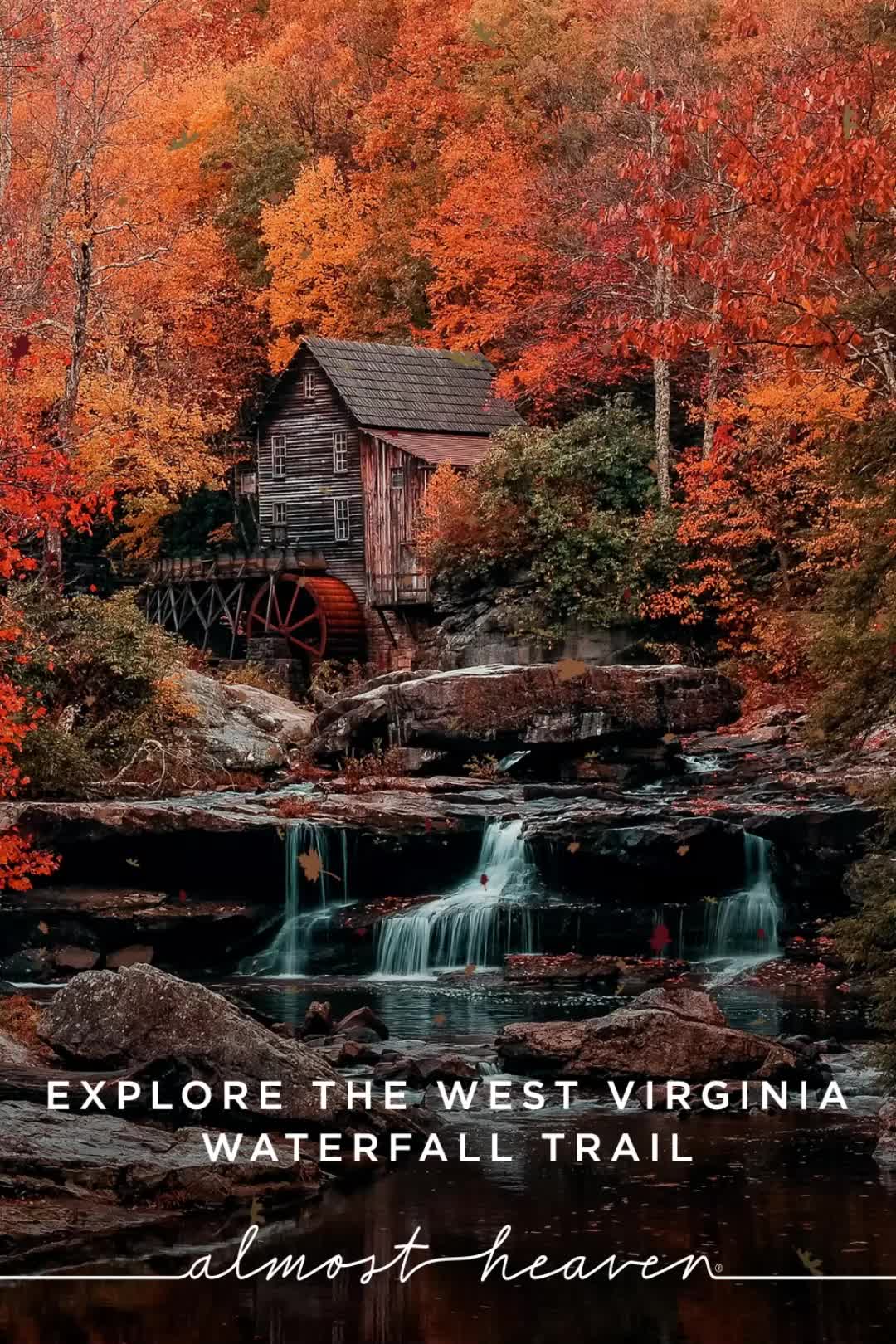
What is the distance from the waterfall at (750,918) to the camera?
20.1 metres

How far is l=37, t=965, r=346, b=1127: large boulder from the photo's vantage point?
1131 centimetres

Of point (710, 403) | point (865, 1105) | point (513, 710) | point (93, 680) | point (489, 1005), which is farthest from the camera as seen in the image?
point (710, 403)

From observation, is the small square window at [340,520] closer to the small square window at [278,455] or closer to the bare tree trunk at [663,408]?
the small square window at [278,455]

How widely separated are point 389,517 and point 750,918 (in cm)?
2132

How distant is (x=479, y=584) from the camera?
3616 cm

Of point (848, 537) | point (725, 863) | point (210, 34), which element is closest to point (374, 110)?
point (210, 34)

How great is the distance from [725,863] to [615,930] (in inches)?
61.6

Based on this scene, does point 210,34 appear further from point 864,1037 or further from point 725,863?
point 864,1037

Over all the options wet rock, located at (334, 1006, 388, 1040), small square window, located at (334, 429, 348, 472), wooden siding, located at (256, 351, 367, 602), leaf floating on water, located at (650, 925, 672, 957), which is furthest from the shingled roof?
wet rock, located at (334, 1006, 388, 1040)

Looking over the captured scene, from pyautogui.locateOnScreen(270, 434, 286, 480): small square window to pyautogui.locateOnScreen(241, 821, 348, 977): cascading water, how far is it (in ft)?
71.8

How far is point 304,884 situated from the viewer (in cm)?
2184

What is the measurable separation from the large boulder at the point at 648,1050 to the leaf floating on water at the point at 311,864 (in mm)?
8216

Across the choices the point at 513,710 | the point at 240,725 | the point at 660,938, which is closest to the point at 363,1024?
the point at 660,938

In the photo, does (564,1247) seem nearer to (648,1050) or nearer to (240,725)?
(648,1050)
